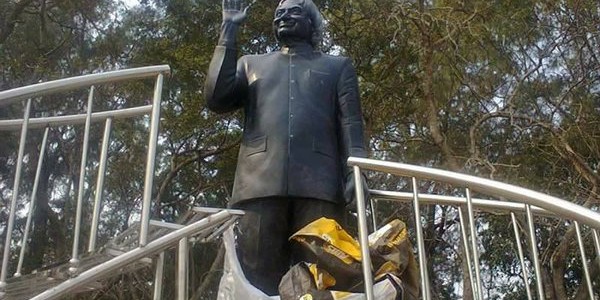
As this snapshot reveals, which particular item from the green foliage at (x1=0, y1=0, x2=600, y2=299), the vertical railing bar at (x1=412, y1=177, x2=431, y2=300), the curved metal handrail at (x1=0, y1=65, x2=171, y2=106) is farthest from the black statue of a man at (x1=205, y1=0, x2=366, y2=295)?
the green foliage at (x1=0, y1=0, x2=600, y2=299)

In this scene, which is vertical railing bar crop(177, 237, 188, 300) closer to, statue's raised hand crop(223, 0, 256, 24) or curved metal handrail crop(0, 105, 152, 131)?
curved metal handrail crop(0, 105, 152, 131)

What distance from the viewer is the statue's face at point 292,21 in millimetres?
3631

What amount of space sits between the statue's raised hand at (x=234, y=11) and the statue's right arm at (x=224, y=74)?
21 mm

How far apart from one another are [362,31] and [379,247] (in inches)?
316

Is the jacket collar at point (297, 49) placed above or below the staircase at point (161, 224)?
above

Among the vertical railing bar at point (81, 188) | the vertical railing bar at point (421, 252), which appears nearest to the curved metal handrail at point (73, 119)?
the vertical railing bar at point (81, 188)

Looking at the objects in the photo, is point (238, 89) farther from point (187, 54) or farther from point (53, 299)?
point (187, 54)

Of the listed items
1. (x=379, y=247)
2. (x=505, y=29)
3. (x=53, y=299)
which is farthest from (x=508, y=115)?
(x=53, y=299)

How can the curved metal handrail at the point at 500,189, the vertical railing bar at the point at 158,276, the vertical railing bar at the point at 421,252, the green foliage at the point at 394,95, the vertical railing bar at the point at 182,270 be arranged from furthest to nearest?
the green foliage at the point at 394,95
the vertical railing bar at the point at 182,270
the vertical railing bar at the point at 158,276
the vertical railing bar at the point at 421,252
the curved metal handrail at the point at 500,189

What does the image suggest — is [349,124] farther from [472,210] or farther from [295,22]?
[472,210]

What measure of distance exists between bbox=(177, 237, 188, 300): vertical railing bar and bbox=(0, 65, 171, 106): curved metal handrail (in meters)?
0.74

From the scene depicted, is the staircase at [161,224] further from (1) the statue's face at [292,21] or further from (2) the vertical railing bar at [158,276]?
(1) the statue's face at [292,21]

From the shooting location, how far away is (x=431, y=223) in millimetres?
10547

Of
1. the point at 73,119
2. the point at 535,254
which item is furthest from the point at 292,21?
the point at 535,254
